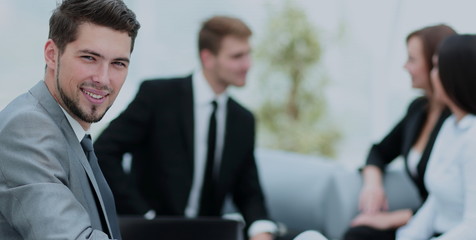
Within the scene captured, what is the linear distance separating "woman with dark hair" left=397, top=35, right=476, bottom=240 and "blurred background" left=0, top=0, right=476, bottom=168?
3.47 meters

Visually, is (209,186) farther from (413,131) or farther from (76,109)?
(76,109)

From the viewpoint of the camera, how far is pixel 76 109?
1583 millimetres

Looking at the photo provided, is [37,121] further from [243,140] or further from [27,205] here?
[243,140]

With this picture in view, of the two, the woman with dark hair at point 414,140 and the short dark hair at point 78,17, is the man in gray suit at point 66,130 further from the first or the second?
the woman with dark hair at point 414,140

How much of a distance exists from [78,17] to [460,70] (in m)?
1.51

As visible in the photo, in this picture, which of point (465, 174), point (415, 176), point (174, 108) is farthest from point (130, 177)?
point (465, 174)

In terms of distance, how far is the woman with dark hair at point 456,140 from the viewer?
2359 millimetres

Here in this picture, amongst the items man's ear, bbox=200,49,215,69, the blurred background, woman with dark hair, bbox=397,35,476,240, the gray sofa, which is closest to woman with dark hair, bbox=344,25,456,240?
the gray sofa

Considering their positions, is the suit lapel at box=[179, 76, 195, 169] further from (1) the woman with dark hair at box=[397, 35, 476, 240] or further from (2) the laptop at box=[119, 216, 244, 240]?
(1) the woman with dark hair at box=[397, 35, 476, 240]

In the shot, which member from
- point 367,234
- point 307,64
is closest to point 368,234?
point 367,234

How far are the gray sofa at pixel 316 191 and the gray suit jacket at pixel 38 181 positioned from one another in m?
2.24

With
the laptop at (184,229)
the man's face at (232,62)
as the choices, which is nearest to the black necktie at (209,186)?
the man's face at (232,62)

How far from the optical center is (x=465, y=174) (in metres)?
2.34

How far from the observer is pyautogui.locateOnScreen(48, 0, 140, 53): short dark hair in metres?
1.54
